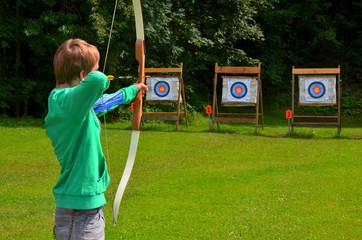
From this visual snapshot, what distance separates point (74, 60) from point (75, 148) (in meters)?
0.36

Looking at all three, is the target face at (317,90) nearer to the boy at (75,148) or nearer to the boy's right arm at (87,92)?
the boy at (75,148)

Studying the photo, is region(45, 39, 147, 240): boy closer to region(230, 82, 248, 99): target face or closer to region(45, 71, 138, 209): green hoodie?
region(45, 71, 138, 209): green hoodie

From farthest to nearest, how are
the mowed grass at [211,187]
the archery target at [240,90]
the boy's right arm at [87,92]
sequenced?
the archery target at [240,90]
the mowed grass at [211,187]
the boy's right arm at [87,92]

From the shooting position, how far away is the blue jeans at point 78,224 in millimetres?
2520

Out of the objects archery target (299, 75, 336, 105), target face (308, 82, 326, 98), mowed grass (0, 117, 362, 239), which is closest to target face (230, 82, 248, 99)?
archery target (299, 75, 336, 105)

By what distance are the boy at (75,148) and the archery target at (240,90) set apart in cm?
1046

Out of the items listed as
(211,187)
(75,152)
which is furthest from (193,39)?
(75,152)

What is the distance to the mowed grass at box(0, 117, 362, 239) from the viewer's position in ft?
16.1

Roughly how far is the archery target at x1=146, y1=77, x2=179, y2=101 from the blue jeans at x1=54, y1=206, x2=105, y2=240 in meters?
10.5

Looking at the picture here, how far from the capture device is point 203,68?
666 inches

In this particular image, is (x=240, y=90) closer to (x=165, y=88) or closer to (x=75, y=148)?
(x=165, y=88)

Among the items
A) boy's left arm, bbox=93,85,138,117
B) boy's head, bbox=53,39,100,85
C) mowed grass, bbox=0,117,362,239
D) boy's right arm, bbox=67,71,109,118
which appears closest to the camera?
boy's right arm, bbox=67,71,109,118

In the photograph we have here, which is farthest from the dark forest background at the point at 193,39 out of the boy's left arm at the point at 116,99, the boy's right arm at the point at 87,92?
the boy's right arm at the point at 87,92

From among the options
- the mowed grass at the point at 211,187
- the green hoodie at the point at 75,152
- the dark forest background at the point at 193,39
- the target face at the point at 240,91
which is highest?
the dark forest background at the point at 193,39
